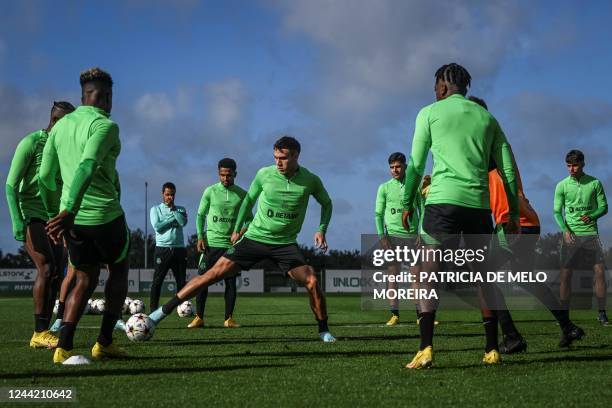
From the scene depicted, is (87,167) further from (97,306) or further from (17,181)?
(97,306)

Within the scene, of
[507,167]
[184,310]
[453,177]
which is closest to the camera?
[453,177]

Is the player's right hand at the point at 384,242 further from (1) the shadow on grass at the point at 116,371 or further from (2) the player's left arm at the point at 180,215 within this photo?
(1) the shadow on grass at the point at 116,371

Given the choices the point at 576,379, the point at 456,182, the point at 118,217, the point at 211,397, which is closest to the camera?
the point at 211,397

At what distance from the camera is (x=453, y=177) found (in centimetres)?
638

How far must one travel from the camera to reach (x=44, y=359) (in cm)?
717

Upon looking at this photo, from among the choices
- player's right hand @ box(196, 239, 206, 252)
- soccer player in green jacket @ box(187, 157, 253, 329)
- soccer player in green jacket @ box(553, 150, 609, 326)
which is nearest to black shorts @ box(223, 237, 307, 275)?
player's right hand @ box(196, 239, 206, 252)

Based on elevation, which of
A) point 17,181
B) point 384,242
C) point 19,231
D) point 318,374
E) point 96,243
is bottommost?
point 318,374

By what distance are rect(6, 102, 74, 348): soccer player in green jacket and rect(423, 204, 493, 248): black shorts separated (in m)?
4.31

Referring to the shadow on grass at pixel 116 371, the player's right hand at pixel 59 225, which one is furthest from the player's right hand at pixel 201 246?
the player's right hand at pixel 59 225

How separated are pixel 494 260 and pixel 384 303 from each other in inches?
651

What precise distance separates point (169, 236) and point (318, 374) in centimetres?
951

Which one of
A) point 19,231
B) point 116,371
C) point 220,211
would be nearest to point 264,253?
point 19,231

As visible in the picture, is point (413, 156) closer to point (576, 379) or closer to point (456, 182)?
point (456, 182)

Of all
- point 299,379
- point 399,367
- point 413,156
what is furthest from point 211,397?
point 413,156
